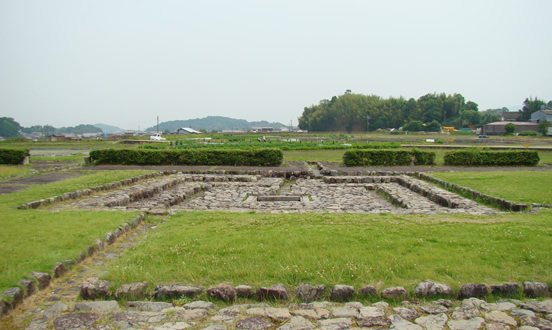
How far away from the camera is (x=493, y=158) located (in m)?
19.7

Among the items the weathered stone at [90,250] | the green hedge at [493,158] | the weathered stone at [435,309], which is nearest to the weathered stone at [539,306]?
the weathered stone at [435,309]

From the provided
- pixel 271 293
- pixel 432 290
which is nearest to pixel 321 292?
pixel 271 293

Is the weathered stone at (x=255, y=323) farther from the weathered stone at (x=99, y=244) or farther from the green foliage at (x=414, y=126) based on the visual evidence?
the green foliage at (x=414, y=126)

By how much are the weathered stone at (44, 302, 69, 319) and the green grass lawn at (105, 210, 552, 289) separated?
661 mm

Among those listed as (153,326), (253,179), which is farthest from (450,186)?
(153,326)

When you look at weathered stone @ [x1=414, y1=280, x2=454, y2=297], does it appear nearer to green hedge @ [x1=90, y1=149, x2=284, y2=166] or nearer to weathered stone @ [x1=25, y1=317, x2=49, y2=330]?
weathered stone @ [x1=25, y1=317, x2=49, y2=330]

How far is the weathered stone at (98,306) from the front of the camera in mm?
3762

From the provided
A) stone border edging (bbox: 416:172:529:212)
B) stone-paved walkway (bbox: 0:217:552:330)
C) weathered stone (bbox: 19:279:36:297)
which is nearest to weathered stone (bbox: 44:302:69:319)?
stone-paved walkway (bbox: 0:217:552:330)

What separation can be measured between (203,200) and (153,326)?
26.8 ft

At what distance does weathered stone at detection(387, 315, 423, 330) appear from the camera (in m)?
3.33

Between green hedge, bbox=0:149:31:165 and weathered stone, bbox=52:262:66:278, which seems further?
green hedge, bbox=0:149:31:165

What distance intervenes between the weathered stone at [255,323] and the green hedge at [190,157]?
17.0 m

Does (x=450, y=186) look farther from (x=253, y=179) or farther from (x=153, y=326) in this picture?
(x=153, y=326)

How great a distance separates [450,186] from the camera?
12.7 metres
